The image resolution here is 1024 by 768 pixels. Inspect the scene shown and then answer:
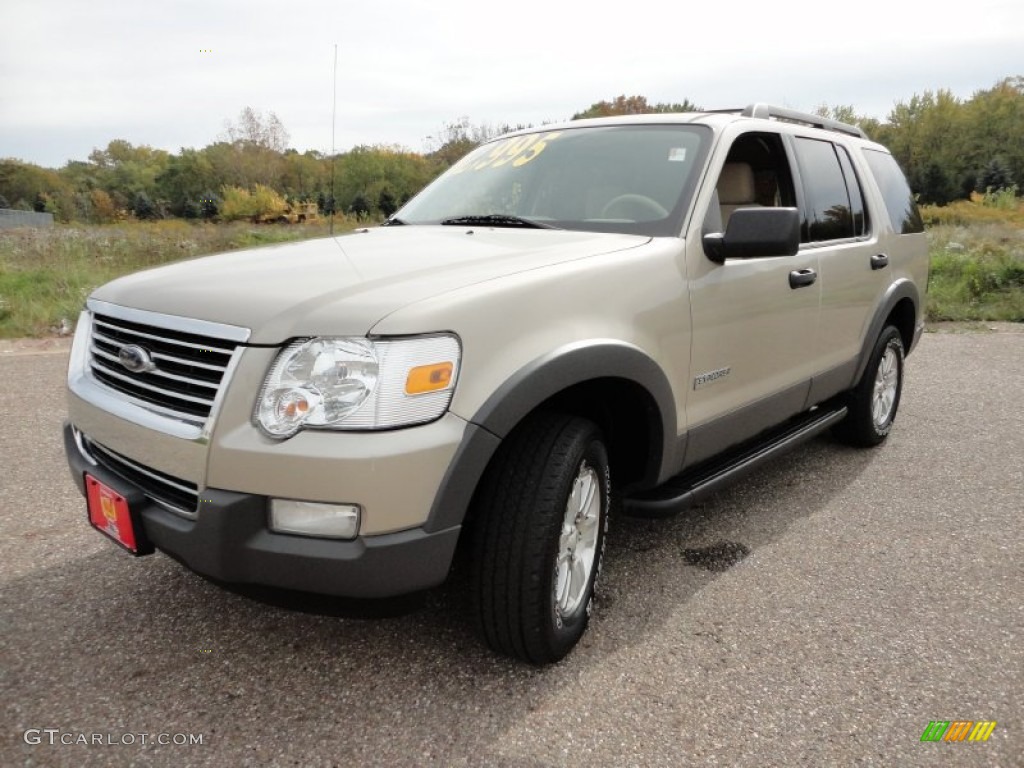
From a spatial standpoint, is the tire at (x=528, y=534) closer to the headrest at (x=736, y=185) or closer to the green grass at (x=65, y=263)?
the headrest at (x=736, y=185)

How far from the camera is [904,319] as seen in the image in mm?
4664

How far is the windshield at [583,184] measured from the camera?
2832 millimetres

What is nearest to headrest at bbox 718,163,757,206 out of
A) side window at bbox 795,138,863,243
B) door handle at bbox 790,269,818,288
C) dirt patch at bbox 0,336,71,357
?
side window at bbox 795,138,863,243

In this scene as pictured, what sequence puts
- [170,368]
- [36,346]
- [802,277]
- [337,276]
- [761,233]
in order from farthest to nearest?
1. [36,346]
2. [802,277]
3. [761,233]
4. [337,276]
5. [170,368]

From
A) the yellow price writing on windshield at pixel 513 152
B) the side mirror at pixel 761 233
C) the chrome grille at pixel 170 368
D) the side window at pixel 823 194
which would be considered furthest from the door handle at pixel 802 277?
the chrome grille at pixel 170 368

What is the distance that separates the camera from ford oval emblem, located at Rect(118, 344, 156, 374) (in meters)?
2.08

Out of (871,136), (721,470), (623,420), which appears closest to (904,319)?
(721,470)

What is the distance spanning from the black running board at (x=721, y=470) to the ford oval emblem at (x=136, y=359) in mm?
1618

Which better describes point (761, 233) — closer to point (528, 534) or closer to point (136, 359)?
point (528, 534)

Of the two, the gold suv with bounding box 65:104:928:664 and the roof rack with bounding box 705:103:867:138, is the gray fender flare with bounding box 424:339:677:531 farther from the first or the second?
the roof rack with bounding box 705:103:867:138

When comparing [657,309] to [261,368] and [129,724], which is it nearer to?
[261,368]

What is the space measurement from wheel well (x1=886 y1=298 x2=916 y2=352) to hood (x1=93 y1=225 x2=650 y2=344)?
2637mm

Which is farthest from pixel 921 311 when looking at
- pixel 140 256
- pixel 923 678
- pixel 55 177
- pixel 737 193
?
pixel 55 177

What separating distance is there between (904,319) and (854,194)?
1.09m
